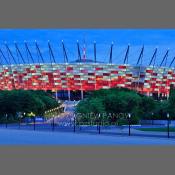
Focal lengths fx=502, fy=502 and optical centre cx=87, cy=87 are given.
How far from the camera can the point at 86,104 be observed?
3388 cm

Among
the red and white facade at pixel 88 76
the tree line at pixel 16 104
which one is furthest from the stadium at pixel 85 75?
the tree line at pixel 16 104

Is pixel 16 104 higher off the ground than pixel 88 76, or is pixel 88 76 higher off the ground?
pixel 88 76

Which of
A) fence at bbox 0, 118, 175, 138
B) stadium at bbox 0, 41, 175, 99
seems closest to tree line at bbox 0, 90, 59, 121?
fence at bbox 0, 118, 175, 138

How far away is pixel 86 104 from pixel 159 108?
19.6 feet

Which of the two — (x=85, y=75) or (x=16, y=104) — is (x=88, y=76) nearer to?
(x=85, y=75)

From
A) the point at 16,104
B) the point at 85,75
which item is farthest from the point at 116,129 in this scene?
the point at 85,75

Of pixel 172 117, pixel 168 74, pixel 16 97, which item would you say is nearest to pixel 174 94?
pixel 172 117

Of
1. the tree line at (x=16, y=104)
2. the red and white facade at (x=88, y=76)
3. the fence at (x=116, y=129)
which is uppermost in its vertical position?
the red and white facade at (x=88, y=76)

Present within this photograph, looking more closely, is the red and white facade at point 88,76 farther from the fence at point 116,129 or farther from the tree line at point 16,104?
the fence at point 116,129

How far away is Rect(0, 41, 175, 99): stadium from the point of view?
68.6m

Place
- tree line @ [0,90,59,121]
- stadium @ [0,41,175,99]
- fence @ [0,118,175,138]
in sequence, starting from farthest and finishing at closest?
stadium @ [0,41,175,99], tree line @ [0,90,59,121], fence @ [0,118,175,138]

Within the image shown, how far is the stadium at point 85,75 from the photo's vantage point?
68.6 metres

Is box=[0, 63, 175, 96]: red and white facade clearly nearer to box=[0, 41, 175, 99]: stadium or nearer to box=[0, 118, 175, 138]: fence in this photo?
box=[0, 41, 175, 99]: stadium

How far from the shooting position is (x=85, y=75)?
2753 inches
